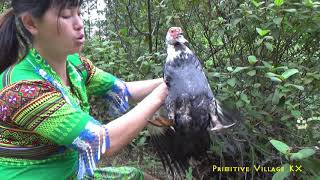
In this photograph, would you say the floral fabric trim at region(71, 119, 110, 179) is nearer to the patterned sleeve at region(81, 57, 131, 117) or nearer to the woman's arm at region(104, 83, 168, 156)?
the woman's arm at region(104, 83, 168, 156)

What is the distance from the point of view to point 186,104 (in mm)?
2318

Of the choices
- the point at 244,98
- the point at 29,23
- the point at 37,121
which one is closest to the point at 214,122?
the point at 244,98

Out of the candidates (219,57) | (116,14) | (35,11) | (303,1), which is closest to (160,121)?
(35,11)

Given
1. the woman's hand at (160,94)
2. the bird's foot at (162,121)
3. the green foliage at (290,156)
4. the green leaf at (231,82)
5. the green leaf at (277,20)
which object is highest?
the green leaf at (277,20)

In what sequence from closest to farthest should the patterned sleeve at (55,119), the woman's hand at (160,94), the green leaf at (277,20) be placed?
the patterned sleeve at (55,119)
the woman's hand at (160,94)
the green leaf at (277,20)

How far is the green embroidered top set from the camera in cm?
201

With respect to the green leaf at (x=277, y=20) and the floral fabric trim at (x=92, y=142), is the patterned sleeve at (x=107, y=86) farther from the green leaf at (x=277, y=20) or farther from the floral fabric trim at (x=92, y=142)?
the green leaf at (x=277, y=20)

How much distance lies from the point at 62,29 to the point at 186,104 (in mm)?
639

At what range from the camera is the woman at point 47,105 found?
6.63 feet

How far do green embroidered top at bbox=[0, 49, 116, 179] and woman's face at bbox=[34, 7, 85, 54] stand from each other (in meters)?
0.11

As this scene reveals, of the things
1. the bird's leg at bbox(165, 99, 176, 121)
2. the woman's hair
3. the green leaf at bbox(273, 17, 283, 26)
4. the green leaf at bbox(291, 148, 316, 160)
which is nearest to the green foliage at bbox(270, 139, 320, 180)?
the green leaf at bbox(291, 148, 316, 160)

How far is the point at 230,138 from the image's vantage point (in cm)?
313

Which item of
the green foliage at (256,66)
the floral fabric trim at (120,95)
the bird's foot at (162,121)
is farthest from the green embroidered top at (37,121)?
the green foliage at (256,66)

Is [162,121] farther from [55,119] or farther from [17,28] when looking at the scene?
[17,28]
